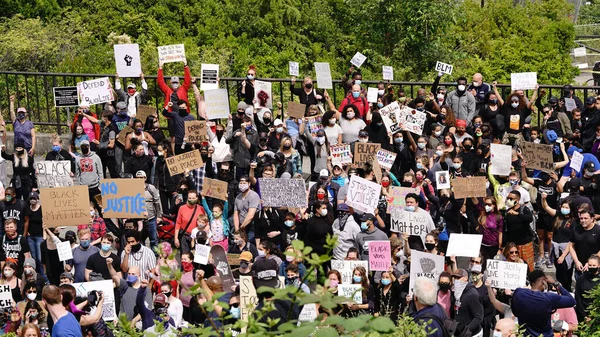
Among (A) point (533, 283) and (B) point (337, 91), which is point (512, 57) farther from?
(A) point (533, 283)

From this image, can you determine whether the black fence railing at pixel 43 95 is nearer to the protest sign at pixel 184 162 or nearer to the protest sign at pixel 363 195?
the protest sign at pixel 184 162

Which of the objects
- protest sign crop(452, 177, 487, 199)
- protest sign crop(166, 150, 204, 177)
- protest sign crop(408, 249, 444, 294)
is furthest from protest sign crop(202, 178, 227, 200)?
protest sign crop(408, 249, 444, 294)

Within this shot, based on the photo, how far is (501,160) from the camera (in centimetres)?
1755

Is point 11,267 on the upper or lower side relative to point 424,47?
lower

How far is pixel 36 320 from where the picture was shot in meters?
14.0

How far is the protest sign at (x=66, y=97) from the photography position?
2089cm

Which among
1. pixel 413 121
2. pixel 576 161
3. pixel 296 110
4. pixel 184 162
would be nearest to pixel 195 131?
pixel 184 162

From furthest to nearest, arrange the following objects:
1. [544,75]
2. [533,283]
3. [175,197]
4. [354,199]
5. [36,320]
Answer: [544,75], [175,197], [354,199], [36,320], [533,283]

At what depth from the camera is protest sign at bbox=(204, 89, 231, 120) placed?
2048 cm

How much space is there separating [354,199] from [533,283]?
14.3 ft

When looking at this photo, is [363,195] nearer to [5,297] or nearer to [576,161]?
[576,161]

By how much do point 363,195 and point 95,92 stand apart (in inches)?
230

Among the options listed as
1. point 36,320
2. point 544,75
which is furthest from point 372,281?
point 544,75

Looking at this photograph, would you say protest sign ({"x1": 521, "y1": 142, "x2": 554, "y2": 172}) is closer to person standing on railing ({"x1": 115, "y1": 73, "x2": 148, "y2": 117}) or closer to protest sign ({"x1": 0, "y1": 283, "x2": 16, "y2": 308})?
person standing on railing ({"x1": 115, "y1": 73, "x2": 148, "y2": 117})
